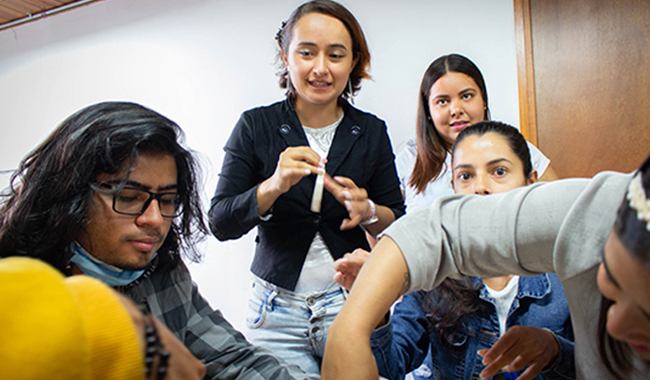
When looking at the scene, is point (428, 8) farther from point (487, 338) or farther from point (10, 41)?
point (10, 41)

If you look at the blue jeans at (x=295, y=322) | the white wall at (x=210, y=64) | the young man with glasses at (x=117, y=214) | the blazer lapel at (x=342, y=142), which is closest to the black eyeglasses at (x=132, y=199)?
the young man with glasses at (x=117, y=214)

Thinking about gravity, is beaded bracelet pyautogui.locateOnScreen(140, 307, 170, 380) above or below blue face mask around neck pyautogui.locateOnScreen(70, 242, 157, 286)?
above

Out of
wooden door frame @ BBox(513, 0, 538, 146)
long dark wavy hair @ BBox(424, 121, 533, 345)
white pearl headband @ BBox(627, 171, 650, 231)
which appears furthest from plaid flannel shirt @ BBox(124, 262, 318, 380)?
wooden door frame @ BBox(513, 0, 538, 146)

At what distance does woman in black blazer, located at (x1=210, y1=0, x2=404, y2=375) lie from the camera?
1166 mm

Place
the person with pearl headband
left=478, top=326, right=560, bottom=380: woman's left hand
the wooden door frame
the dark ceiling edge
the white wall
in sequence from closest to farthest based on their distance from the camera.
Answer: the person with pearl headband
left=478, top=326, right=560, bottom=380: woman's left hand
the wooden door frame
the white wall
the dark ceiling edge

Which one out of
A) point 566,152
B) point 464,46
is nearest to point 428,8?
point 464,46

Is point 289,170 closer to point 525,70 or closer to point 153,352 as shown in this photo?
point 153,352

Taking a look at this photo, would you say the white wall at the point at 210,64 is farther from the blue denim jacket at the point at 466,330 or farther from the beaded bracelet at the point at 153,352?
the beaded bracelet at the point at 153,352

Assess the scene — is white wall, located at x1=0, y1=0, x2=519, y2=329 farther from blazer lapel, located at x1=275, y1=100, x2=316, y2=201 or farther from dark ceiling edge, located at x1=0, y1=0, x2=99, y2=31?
blazer lapel, located at x1=275, y1=100, x2=316, y2=201

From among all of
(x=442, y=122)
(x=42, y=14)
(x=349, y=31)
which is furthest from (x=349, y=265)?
(x=42, y=14)

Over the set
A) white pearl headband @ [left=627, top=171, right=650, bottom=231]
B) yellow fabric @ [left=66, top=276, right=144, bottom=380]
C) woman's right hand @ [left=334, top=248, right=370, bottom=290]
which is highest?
white pearl headband @ [left=627, top=171, right=650, bottom=231]

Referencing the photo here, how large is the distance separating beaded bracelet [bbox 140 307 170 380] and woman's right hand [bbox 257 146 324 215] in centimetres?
70

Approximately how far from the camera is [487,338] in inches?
42.5

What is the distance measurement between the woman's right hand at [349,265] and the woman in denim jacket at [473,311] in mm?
165
